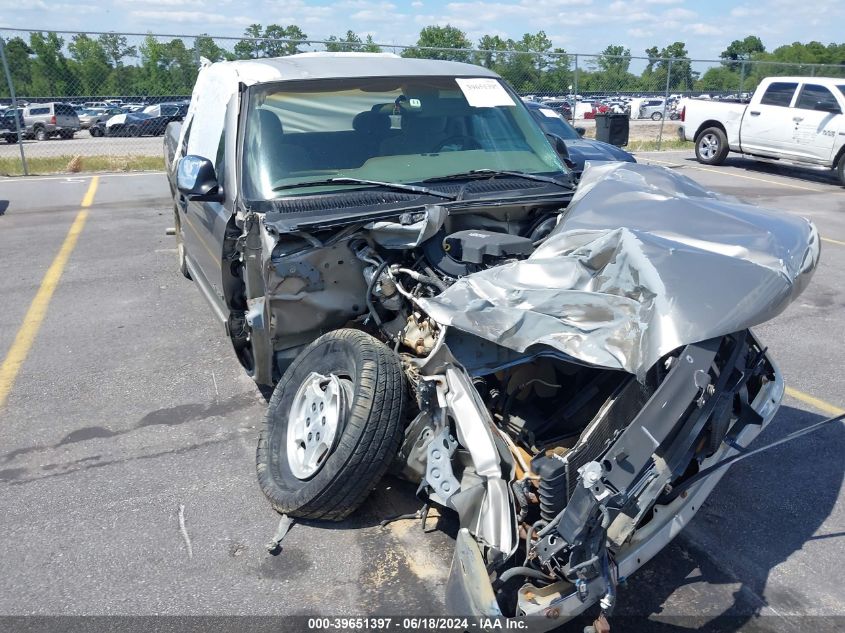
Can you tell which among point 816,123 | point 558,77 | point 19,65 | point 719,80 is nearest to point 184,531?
point 816,123

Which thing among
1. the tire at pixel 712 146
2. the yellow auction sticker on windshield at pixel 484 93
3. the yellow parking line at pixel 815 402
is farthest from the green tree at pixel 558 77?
the yellow parking line at pixel 815 402

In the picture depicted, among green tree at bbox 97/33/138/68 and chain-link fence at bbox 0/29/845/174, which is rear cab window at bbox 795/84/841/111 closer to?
chain-link fence at bbox 0/29/845/174

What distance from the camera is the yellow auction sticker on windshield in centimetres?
482

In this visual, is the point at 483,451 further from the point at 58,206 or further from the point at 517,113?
the point at 58,206

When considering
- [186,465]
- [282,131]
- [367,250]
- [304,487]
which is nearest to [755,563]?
[304,487]

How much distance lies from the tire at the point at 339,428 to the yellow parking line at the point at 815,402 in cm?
298

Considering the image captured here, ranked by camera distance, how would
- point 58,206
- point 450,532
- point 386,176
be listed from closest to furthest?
point 450,532 < point 386,176 < point 58,206

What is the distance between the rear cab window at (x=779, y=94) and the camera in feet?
48.6

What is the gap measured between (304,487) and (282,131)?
2.12 metres

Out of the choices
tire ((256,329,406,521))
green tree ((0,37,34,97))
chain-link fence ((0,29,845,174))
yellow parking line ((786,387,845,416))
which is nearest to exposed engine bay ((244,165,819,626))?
tire ((256,329,406,521))

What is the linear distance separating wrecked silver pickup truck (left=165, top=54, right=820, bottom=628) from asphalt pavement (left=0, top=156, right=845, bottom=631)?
283mm

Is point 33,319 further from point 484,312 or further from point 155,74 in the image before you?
point 155,74

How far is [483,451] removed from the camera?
8.95ft

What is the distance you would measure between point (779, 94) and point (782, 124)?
28.5 inches
